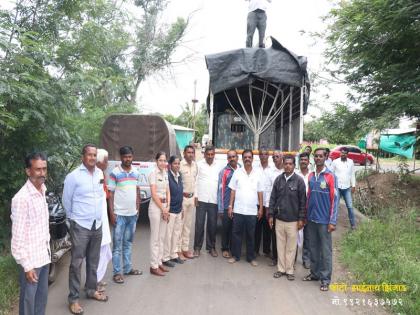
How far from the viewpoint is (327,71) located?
10023 millimetres

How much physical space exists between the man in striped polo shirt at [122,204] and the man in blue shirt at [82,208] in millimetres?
516

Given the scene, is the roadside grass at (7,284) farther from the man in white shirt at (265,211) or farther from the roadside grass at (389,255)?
the roadside grass at (389,255)

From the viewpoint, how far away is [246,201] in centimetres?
482

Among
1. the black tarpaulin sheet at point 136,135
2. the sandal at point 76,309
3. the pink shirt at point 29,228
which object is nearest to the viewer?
the pink shirt at point 29,228

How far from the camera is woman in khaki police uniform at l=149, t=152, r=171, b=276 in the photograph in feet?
14.1

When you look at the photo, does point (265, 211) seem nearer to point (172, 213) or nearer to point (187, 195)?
point (187, 195)

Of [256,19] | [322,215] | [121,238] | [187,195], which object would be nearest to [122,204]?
[121,238]

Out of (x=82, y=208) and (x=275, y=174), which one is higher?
(x=275, y=174)

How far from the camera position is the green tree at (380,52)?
6703 millimetres

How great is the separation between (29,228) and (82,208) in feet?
2.31

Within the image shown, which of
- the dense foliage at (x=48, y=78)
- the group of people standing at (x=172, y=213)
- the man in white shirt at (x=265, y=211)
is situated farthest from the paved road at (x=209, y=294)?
the dense foliage at (x=48, y=78)

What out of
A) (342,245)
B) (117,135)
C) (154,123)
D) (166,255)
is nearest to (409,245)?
(342,245)

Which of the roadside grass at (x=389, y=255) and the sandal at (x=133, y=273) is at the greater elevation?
the roadside grass at (x=389, y=255)

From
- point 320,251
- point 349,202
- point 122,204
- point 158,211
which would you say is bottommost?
point 320,251
